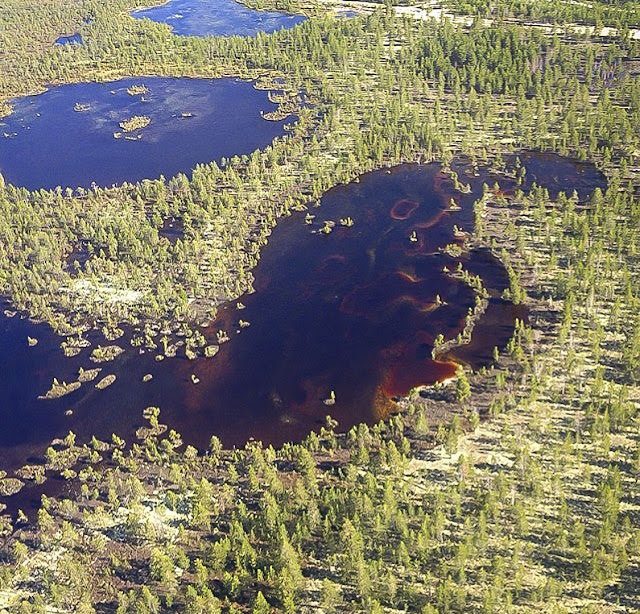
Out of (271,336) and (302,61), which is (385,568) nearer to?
(271,336)

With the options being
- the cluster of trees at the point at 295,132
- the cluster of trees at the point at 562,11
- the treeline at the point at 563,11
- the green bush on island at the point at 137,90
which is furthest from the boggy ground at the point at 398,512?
the cluster of trees at the point at 562,11

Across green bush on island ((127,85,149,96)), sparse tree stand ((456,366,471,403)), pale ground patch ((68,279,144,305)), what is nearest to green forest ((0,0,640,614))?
sparse tree stand ((456,366,471,403))

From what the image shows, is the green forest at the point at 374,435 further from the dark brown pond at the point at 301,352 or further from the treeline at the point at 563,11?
the treeline at the point at 563,11

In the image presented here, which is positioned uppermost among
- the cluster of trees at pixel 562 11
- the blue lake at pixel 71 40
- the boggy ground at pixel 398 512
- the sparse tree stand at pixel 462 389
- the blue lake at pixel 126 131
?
the cluster of trees at pixel 562 11

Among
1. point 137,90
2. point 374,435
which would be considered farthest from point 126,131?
point 374,435

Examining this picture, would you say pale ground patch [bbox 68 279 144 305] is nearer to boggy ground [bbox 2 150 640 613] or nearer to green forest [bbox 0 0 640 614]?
green forest [bbox 0 0 640 614]

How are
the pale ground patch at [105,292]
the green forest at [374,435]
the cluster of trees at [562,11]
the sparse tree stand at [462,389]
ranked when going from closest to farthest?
1. the green forest at [374,435]
2. the sparse tree stand at [462,389]
3. the pale ground patch at [105,292]
4. the cluster of trees at [562,11]
